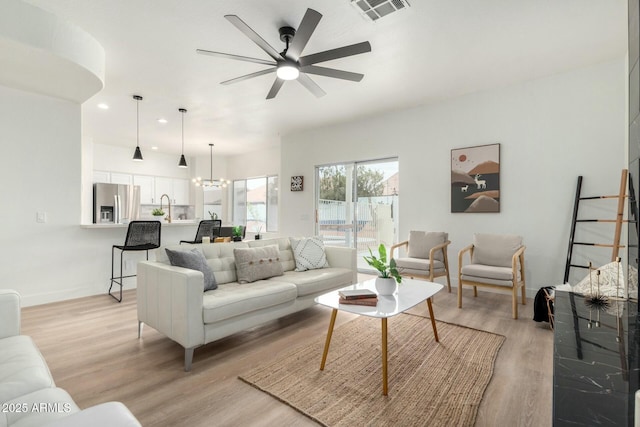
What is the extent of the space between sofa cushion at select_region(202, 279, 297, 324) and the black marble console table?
196 cm

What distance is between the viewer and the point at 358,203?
568 cm

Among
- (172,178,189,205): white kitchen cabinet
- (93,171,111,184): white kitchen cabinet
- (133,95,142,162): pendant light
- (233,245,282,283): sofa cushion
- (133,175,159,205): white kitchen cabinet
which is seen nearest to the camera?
(233,245,282,283): sofa cushion

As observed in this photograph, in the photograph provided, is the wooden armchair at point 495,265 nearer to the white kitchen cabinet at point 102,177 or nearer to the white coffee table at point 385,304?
the white coffee table at point 385,304

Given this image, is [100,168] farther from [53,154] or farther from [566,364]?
[566,364]

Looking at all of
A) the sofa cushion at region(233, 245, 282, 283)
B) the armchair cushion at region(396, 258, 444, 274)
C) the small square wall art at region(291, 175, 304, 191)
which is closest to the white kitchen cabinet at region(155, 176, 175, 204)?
the small square wall art at region(291, 175, 304, 191)

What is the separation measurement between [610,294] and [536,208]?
2.42 meters

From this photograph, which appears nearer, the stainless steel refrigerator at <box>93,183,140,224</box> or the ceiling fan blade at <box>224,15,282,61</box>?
the ceiling fan blade at <box>224,15,282,61</box>

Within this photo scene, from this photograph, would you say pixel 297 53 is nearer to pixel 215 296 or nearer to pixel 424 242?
pixel 215 296

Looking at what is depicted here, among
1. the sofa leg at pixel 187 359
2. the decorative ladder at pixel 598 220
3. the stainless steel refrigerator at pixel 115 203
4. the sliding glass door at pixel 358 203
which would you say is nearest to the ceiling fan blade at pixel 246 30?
the sofa leg at pixel 187 359

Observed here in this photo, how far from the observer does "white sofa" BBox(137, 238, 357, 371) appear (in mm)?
2166

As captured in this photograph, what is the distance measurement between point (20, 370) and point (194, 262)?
1.39 m

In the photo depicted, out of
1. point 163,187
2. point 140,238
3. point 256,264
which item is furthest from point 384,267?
point 163,187

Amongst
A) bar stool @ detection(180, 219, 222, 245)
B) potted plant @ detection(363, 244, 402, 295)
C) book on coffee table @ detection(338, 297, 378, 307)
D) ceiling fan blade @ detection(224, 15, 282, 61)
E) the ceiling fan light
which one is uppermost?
ceiling fan blade @ detection(224, 15, 282, 61)

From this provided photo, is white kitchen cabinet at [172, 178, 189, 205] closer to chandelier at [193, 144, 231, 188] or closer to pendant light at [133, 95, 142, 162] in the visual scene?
chandelier at [193, 144, 231, 188]
